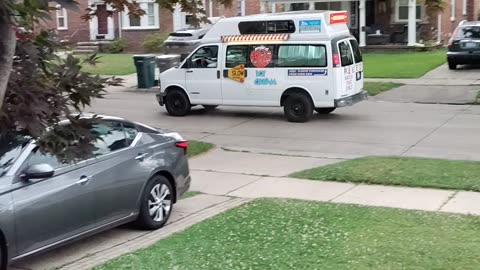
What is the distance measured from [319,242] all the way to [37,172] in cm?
276

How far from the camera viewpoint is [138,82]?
24328 millimetres

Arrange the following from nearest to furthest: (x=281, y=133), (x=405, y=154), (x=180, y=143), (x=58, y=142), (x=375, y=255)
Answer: (x=58, y=142) → (x=375, y=255) → (x=180, y=143) → (x=405, y=154) → (x=281, y=133)

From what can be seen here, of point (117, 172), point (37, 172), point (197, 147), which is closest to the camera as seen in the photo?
point (37, 172)

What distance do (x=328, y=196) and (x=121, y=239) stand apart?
2.99 metres

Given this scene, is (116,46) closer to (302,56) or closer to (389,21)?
(389,21)

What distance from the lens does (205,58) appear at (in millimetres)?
17953

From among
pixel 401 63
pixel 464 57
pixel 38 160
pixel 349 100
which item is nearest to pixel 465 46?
pixel 464 57

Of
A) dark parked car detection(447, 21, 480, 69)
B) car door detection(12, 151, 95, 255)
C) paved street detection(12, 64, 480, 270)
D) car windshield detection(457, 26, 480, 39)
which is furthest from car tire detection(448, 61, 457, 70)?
car door detection(12, 151, 95, 255)

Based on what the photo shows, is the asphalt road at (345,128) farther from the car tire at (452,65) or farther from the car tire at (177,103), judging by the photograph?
the car tire at (452,65)

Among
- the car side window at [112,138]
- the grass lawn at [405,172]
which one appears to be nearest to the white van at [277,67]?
the grass lawn at [405,172]

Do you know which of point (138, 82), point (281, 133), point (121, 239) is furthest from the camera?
point (138, 82)

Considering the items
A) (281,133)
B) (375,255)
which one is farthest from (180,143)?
(281,133)

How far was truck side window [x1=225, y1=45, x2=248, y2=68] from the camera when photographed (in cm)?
1734

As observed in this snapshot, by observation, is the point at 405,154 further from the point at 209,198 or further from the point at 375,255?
the point at 375,255
